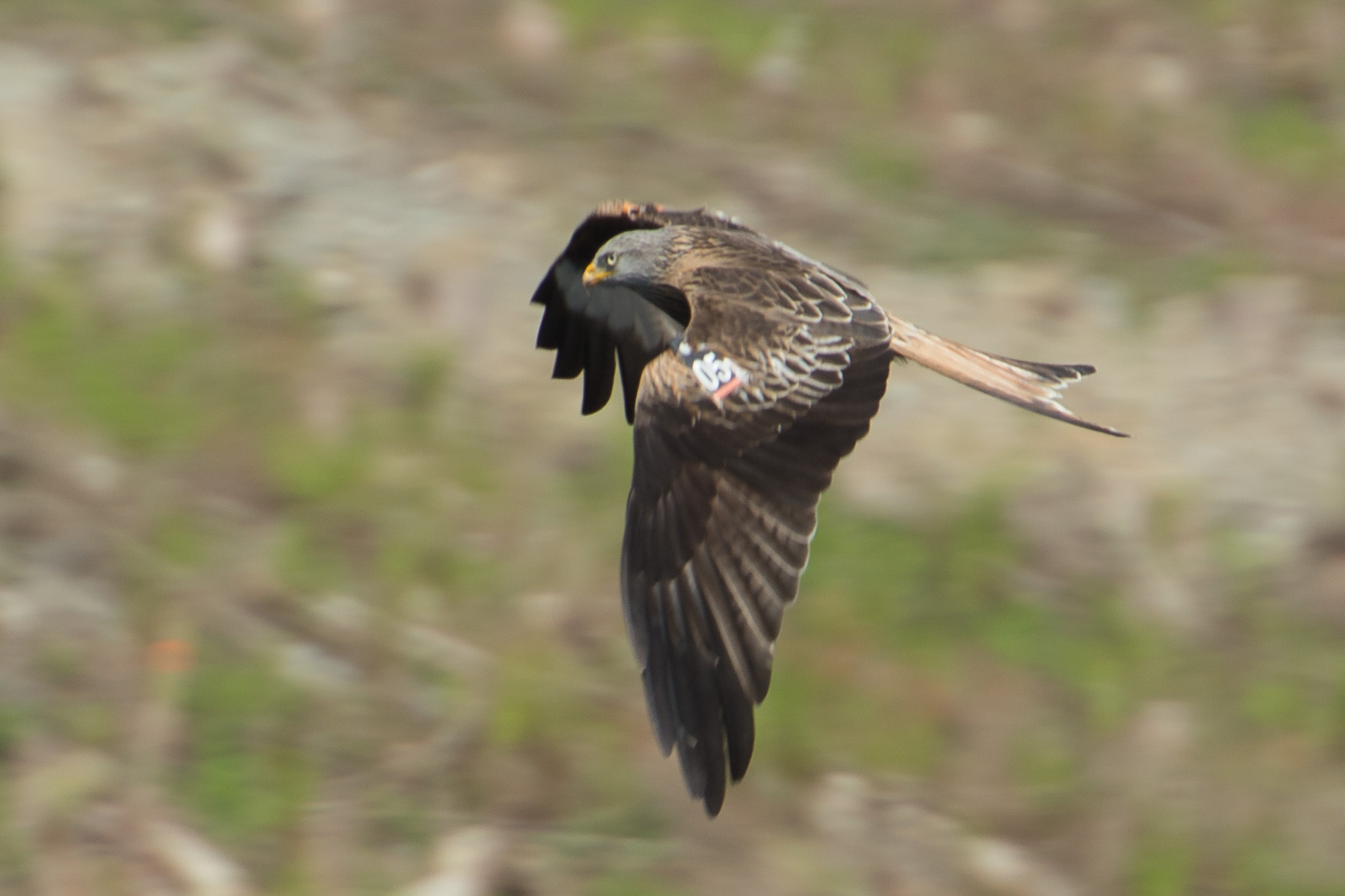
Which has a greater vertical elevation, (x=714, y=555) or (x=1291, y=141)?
(x=1291, y=141)

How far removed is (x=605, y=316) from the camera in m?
5.56

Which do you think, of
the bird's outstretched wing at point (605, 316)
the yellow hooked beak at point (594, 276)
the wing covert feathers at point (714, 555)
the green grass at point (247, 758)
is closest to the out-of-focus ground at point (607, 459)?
the green grass at point (247, 758)

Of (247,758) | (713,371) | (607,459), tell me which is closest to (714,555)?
(713,371)

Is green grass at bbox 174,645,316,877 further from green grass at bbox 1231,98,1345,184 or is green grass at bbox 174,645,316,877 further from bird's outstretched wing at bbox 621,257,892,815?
green grass at bbox 1231,98,1345,184

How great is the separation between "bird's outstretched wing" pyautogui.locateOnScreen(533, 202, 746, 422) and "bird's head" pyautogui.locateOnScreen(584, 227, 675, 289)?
6.7 inches

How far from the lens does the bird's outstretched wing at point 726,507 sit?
174 inches

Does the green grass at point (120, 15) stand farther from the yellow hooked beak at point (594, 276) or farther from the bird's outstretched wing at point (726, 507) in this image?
the bird's outstretched wing at point (726, 507)

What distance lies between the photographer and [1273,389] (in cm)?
801

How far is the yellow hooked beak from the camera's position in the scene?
5.24 meters

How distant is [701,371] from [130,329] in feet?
13.5

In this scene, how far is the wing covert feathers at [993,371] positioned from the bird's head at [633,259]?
23.9 inches

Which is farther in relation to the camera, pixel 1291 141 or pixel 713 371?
pixel 1291 141

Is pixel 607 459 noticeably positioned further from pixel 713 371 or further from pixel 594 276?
pixel 713 371

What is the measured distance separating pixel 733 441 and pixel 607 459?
303cm
